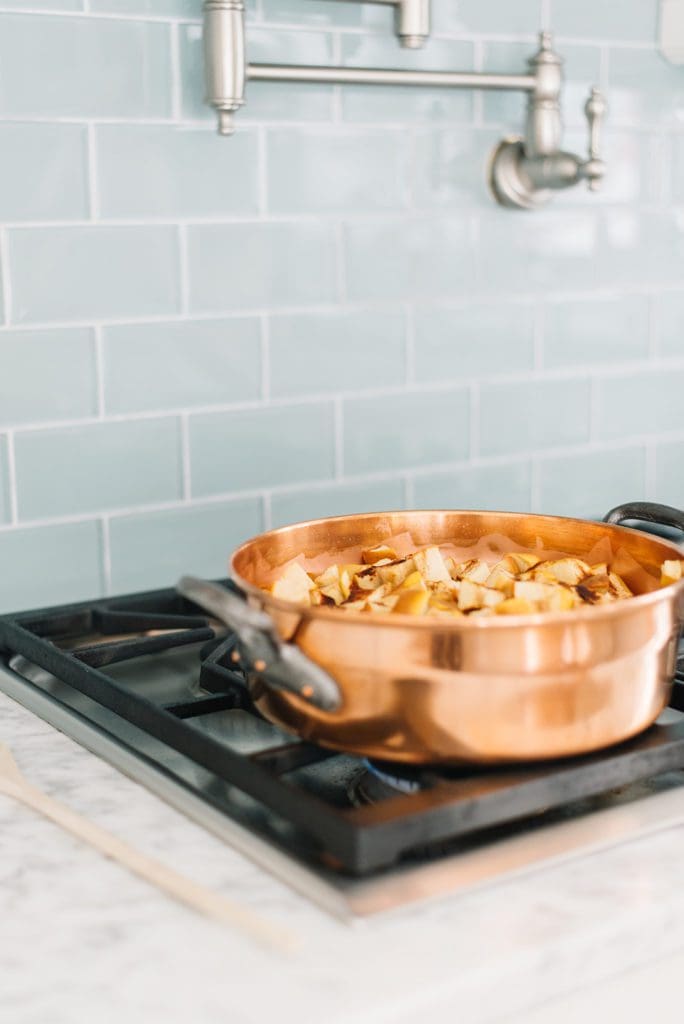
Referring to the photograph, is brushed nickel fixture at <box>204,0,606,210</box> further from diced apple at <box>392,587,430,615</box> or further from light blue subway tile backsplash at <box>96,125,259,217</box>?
diced apple at <box>392,587,430,615</box>

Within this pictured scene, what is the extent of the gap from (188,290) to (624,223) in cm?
58

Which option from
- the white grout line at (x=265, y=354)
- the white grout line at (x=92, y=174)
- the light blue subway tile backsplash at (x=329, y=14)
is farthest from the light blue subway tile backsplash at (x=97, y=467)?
the light blue subway tile backsplash at (x=329, y=14)

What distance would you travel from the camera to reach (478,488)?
1.50 meters

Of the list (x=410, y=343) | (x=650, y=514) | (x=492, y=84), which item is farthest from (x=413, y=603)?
(x=492, y=84)

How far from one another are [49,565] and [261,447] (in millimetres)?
259

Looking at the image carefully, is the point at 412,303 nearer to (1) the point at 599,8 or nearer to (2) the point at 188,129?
(2) the point at 188,129

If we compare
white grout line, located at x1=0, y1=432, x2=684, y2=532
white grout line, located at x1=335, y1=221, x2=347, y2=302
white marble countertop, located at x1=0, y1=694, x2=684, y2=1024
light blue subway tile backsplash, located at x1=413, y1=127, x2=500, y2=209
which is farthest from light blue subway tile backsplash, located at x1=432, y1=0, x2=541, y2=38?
white marble countertop, located at x1=0, y1=694, x2=684, y2=1024

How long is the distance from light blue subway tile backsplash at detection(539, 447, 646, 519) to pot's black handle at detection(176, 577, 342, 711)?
83cm

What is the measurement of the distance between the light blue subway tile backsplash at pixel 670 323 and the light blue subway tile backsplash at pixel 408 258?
0.30 metres

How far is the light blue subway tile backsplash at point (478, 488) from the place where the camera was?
1.47 meters

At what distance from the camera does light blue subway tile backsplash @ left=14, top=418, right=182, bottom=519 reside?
1.23 meters

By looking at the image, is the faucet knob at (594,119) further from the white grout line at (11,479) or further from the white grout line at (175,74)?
the white grout line at (11,479)

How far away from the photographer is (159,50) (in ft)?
3.99

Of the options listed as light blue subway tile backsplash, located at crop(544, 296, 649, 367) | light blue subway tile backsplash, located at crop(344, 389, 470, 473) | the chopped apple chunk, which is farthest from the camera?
light blue subway tile backsplash, located at crop(544, 296, 649, 367)
